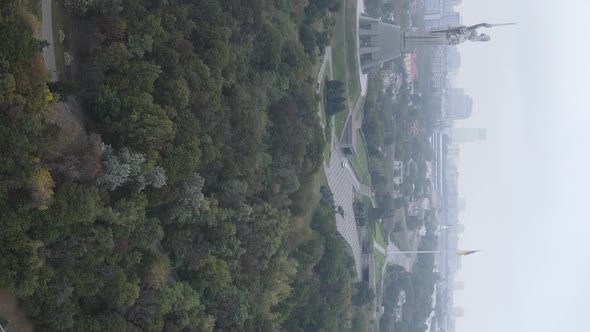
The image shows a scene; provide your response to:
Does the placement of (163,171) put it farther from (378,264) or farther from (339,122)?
(378,264)

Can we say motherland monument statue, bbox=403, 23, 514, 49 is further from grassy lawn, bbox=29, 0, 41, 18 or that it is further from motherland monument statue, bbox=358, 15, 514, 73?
grassy lawn, bbox=29, 0, 41, 18

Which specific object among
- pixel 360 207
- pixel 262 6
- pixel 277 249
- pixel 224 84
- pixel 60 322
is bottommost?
pixel 360 207

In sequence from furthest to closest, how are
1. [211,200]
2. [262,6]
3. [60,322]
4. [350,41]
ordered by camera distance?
[350,41], [262,6], [211,200], [60,322]

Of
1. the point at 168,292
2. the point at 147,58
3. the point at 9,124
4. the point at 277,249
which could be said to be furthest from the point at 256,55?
the point at 9,124

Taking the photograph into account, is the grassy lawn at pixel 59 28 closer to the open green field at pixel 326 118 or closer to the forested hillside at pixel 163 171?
the forested hillside at pixel 163 171

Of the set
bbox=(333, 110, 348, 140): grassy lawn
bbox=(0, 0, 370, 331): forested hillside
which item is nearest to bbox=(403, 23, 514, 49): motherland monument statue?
bbox=(333, 110, 348, 140): grassy lawn

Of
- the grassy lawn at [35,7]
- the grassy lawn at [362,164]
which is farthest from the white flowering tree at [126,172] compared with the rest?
the grassy lawn at [362,164]

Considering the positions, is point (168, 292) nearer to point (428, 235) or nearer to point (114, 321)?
point (114, 321)
